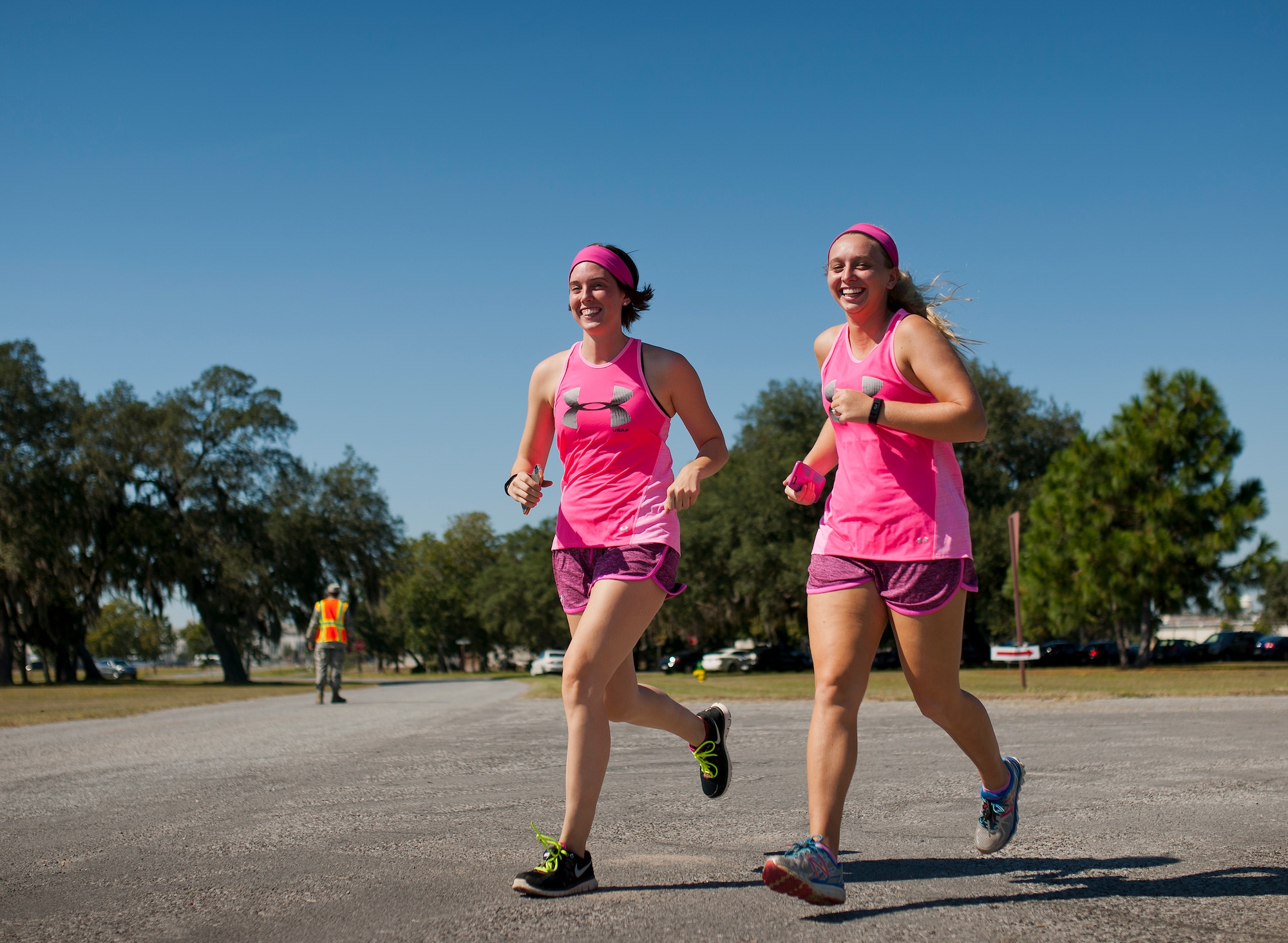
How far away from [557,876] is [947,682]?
1.36 meters

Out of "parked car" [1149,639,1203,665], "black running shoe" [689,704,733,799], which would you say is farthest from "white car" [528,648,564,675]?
"black running shoe" [689,704,733,799]

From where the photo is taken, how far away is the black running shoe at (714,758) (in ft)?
14.6

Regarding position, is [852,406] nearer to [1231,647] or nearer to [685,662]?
[685,662]

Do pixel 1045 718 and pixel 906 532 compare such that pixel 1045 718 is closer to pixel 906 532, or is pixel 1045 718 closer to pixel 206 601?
pixel 906 532

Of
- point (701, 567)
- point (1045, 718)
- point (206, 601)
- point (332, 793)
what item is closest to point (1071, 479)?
point (701, 567)

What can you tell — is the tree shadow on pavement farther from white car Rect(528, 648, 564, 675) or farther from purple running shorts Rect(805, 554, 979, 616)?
white car Rect(528, 648, 564, 675)

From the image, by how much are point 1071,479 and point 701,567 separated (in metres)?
16.1

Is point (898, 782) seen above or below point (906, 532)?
below

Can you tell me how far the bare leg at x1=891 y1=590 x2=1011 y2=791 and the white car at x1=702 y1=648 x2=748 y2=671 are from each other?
44.6 meters

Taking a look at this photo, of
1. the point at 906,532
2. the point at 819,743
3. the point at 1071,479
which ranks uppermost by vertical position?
the point at 1071,479

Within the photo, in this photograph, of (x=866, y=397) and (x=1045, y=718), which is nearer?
(x=866, y=397)

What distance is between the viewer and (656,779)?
19.1 ft

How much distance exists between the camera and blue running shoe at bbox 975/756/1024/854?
3.61 m

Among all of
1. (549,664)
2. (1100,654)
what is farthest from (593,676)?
(549,664)
